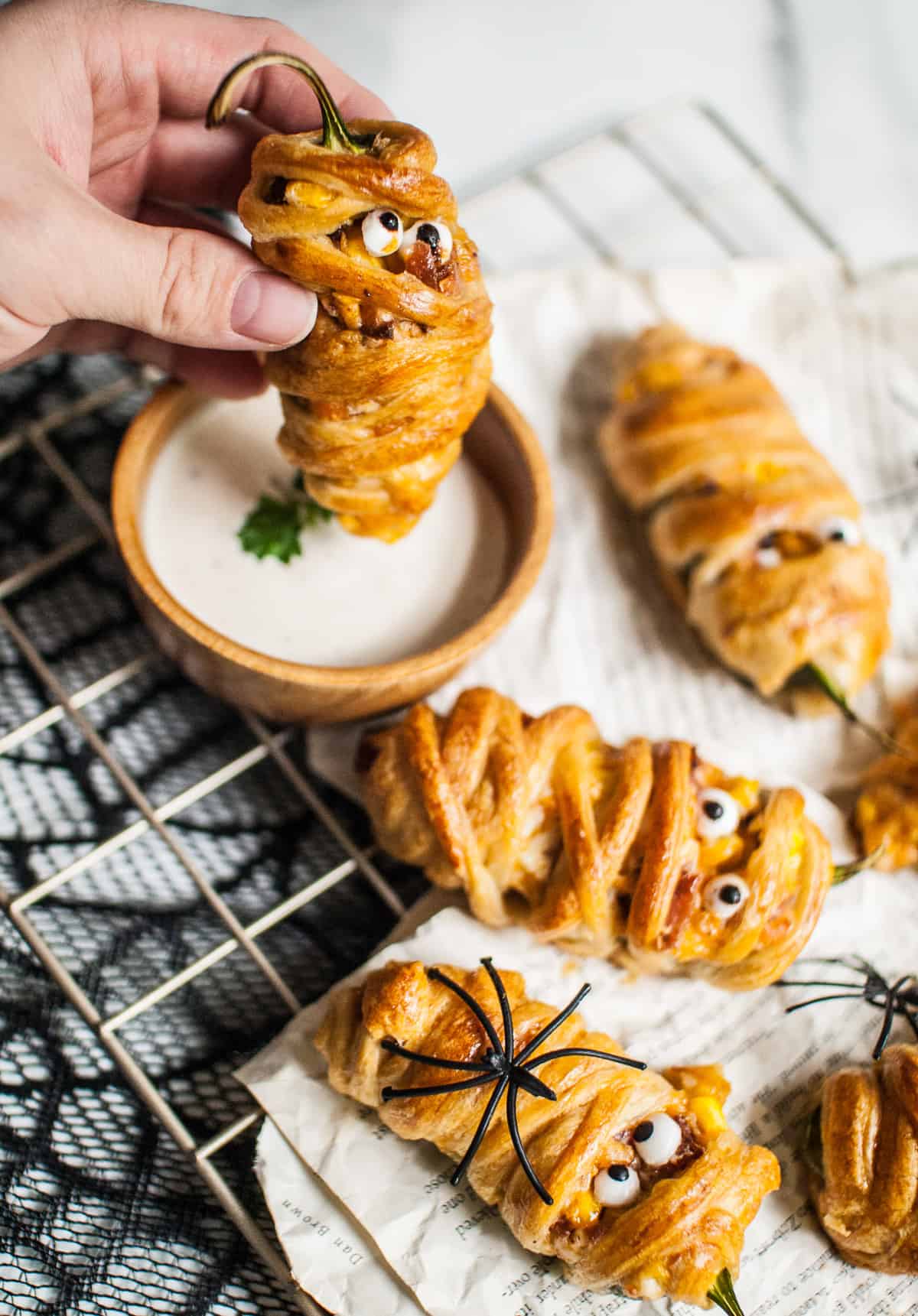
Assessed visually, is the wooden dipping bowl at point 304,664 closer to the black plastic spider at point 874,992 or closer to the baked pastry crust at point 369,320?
the baked pastry crust at point 369,320

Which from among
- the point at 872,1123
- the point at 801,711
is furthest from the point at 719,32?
the point at 872,1123

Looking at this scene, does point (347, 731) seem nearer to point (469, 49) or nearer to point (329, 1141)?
point (329, 1141)

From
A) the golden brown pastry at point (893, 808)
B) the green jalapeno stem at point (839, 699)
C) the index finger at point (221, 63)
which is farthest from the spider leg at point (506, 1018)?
the index finger at point (221, 63)

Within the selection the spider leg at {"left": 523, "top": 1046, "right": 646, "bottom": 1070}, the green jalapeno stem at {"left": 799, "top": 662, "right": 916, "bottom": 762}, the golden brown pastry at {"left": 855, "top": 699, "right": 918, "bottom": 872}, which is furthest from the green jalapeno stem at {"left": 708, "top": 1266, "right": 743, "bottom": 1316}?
the green jalapeno stem at {"left": 799, "top": 662, "right": 916, "bottom": 762}

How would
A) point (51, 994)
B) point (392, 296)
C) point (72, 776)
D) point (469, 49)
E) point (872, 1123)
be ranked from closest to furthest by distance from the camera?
point (392, 296) → point (872, 1123) → point (51, 994) → point (72, 776) → point (469, 49)

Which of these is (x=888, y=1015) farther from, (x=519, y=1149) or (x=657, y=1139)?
(x=519, y=1149)

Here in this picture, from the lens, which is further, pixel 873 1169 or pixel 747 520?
pixel 747 520

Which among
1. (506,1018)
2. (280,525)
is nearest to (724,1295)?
(506,1018)
